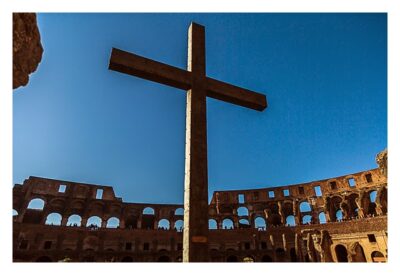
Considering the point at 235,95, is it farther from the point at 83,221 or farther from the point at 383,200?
the point at 383,200

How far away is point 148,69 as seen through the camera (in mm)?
4922

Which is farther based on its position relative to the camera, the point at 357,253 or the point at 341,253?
the point at 341,253

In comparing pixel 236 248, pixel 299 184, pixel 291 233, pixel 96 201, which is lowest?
pixel 236 248

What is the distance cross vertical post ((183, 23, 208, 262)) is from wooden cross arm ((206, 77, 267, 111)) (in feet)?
0.71

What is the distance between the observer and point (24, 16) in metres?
3.79

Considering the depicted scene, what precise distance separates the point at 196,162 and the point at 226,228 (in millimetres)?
34257

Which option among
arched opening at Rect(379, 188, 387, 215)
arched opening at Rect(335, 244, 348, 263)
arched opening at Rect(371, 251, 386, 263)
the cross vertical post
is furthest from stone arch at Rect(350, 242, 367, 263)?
the cross vertical post

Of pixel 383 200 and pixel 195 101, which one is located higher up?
pixel 195 101

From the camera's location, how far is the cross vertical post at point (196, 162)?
12.3ft

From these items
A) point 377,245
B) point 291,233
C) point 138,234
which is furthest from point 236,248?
point 377,245

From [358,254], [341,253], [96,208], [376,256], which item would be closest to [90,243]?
[96,208]

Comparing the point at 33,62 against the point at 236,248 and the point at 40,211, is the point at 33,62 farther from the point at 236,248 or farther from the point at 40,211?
the point at 40,211

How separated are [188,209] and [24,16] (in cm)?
352

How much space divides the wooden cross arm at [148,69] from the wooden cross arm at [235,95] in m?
0.51
